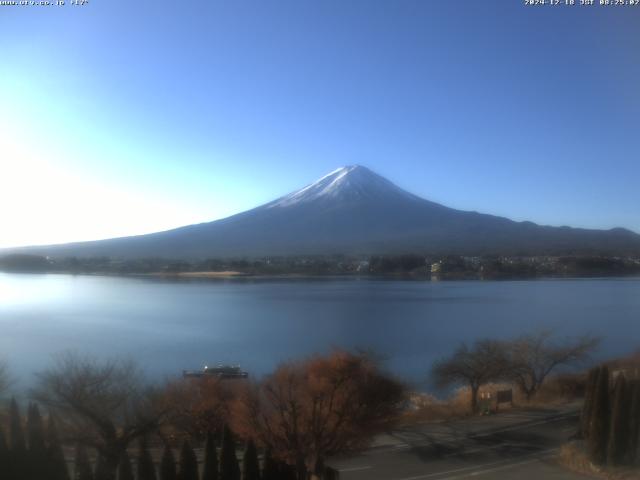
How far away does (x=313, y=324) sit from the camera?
14.1m

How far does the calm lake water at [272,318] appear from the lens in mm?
10695

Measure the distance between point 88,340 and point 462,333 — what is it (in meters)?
7.90

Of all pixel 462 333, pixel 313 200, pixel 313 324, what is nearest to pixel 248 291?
pixel 313 324

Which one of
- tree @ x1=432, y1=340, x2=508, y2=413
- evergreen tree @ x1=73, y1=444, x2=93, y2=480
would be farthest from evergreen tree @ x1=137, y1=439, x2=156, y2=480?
tree @ x1=432, y1=340, x2=508, y2=413

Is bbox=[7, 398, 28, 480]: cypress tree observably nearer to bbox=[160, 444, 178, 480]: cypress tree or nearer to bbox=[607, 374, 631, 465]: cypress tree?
bbox=[160, 444, 178, 480]: cypress tree

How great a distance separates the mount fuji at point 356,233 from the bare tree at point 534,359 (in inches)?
880

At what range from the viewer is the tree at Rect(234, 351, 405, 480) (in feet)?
16.8

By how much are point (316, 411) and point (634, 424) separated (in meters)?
2.90

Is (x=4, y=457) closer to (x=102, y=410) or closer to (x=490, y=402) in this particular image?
(x=102, y=410)

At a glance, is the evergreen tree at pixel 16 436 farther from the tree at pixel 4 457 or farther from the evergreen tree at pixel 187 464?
the evergreen tree at pixel 187 464

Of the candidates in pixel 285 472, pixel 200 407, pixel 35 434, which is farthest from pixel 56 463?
pixel 200 407

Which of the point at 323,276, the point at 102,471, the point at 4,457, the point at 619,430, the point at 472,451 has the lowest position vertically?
the point at 472,451

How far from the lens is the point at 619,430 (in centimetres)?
539

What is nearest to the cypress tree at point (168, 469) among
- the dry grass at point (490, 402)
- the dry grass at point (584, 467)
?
the dry grass at point (584, 467)
